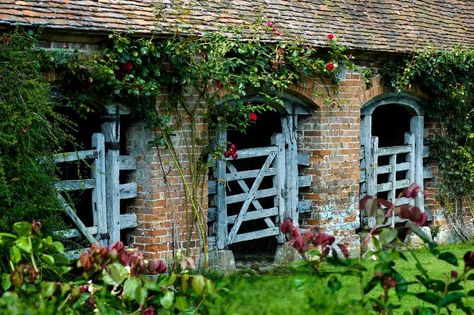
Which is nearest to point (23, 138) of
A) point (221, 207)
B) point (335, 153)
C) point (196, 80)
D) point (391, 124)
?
point (196, 80)

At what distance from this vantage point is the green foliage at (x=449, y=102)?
562 inches

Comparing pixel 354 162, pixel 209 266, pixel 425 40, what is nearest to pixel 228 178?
pixel 209 266

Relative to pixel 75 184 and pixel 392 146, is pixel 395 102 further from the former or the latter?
pixel 75 184

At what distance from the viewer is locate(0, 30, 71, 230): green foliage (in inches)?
343

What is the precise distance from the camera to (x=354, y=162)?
13.8m

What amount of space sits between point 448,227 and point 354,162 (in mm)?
2757

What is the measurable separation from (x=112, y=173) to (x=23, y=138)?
79.9 inches

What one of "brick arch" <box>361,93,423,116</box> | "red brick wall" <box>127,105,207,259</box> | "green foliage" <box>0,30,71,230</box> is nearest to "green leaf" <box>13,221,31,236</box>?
"green foliage" <box>0,30,71,230</box>

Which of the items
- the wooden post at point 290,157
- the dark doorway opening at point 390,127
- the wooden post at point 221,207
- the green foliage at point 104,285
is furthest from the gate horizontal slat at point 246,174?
the green foliage at point 104,285

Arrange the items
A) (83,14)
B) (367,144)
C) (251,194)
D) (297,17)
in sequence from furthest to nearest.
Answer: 1. (367,144)
2. (297,17)
3. (251,194)
4. (83,14)

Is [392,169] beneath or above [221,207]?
above

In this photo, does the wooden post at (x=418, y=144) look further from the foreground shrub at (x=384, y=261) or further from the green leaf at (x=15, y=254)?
the green leaf at (x=15, y=254)

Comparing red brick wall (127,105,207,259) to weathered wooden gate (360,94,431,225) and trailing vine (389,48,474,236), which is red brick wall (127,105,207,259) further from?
trailing vine (389,48,474,236)

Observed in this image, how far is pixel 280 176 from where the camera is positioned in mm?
12938
